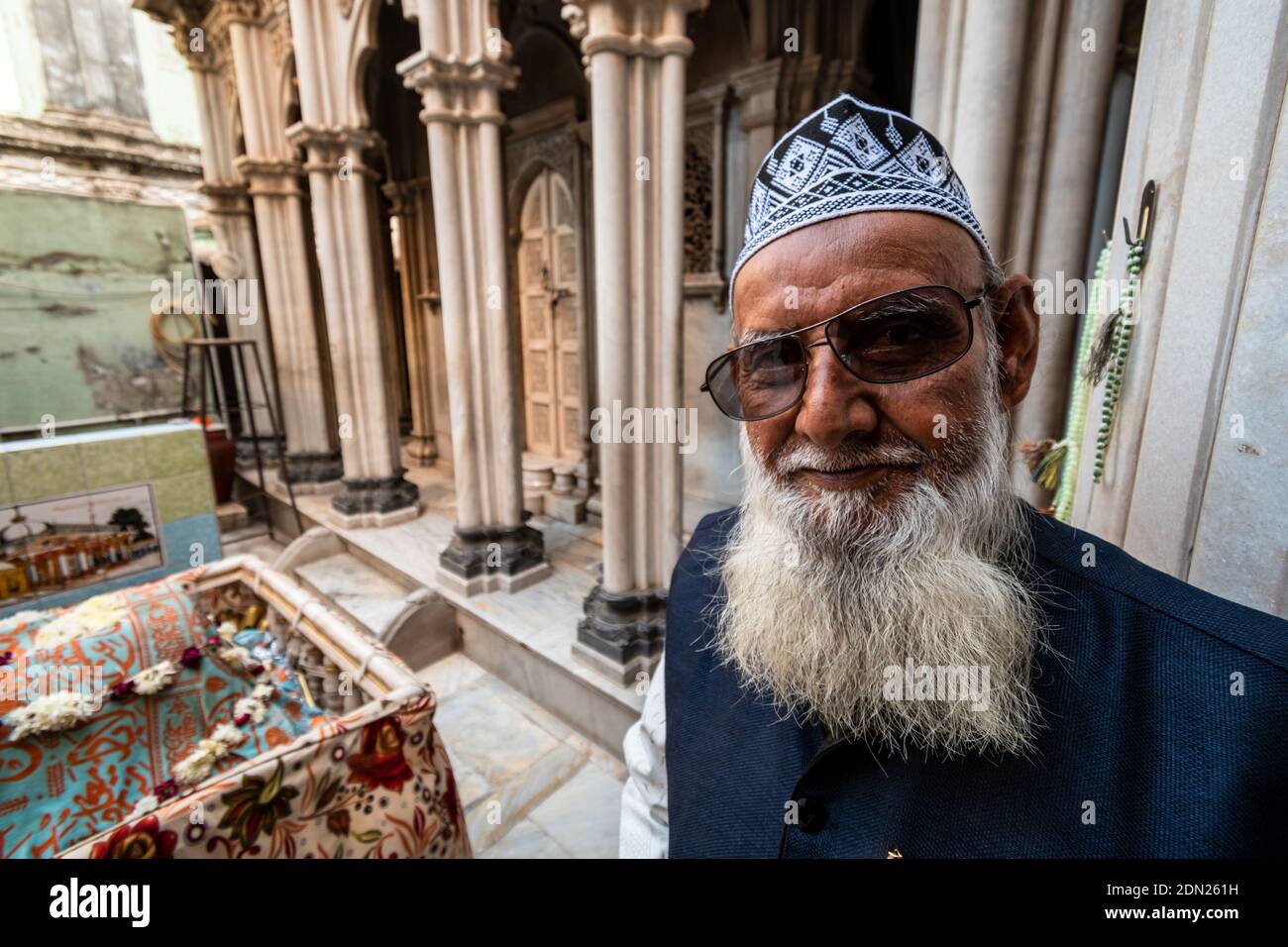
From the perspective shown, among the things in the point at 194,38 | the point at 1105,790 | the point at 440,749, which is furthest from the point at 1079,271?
the point at 194,38

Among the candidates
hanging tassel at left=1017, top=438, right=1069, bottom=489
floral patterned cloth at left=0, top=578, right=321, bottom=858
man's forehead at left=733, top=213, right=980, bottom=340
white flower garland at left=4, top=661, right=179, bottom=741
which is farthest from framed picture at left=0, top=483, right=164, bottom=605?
hanging tassel at left=1017, top=438, right=1069, bottom=489

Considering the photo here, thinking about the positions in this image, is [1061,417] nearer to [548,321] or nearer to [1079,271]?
[1079,271]

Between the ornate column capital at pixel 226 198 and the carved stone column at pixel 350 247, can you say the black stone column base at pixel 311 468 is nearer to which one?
the carved stone column at pixel 350 247

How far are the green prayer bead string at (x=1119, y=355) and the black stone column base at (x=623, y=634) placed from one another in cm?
220

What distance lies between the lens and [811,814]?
78cm

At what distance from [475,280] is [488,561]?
1954mm

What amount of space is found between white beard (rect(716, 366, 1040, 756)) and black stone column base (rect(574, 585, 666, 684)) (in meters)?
2.24

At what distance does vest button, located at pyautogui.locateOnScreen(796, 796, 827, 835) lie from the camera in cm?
78

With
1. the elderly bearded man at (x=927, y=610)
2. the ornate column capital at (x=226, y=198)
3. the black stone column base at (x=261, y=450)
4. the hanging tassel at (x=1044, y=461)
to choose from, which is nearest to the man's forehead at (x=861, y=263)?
the elderly bearded man at (x=927, y=610)

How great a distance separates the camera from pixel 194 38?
6371 millimetres

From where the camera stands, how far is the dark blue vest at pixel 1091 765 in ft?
1.94

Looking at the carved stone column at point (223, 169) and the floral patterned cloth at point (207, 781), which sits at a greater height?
the carved stone column at point (223, 169)

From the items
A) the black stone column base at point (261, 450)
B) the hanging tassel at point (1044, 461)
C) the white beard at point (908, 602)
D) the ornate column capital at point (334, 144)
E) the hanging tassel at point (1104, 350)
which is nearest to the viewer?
the white beard at point (908, 602)

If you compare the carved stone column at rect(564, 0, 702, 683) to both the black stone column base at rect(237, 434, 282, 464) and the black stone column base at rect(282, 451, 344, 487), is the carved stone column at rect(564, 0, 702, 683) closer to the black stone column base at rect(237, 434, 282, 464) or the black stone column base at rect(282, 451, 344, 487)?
the black stone column base at rect(282, 451, 344, 487)
